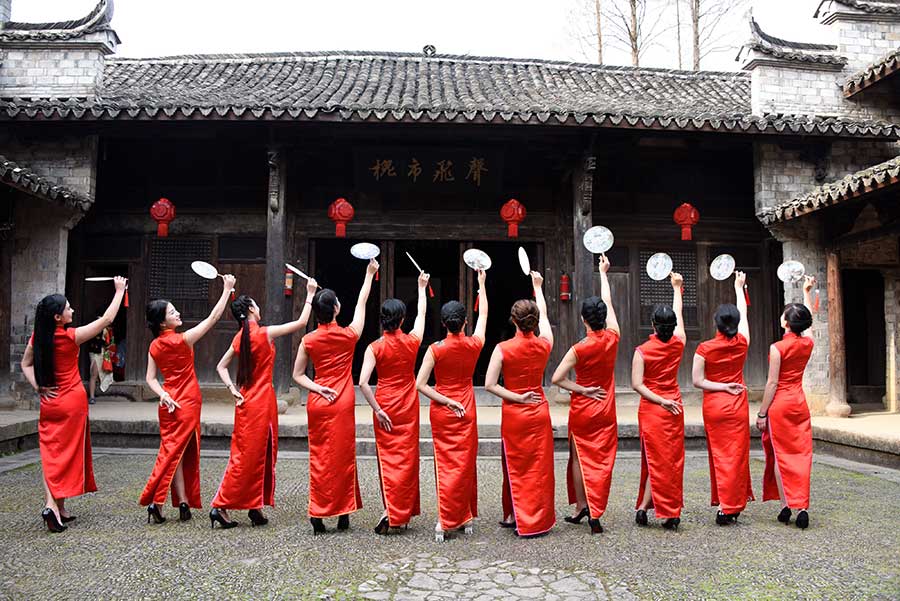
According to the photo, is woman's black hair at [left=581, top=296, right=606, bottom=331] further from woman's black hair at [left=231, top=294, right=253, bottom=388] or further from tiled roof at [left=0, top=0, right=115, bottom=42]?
tiled roof at [left=0, top=0, right=115, bottom=42]

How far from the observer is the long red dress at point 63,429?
4.53 meters

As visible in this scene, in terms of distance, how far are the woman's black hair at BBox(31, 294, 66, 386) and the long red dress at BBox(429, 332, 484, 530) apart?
8.41ft

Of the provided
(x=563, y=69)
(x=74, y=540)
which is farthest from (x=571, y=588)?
(x=563, y=69)

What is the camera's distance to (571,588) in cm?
347

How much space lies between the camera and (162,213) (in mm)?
9211

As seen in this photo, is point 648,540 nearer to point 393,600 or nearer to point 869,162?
point 393,600

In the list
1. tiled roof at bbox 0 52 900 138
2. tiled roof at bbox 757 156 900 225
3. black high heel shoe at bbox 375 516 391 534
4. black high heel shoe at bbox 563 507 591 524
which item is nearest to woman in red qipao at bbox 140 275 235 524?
black high heel shoe at bbox 375 516 391 534

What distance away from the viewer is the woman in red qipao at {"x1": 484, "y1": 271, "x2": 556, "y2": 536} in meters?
4.31

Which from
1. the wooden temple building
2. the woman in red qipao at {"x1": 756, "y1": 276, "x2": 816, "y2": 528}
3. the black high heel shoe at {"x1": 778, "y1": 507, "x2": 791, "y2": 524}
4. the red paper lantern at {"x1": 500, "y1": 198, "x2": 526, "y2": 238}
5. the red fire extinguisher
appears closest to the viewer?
the woman in red qipao at {"x1": 756, "y1": 276, "x2": 816, "y2": 528}

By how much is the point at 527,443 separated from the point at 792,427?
189cm

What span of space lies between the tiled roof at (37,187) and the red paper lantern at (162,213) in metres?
0.86

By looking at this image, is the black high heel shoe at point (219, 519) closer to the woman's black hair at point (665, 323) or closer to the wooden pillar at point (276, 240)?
the woman's black hair at point (665, 323)

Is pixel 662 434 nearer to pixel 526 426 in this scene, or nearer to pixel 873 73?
pixel 526 426

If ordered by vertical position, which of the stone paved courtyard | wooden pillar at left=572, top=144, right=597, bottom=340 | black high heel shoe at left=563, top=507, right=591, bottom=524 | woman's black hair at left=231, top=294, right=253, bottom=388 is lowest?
the stone paved courtyard
